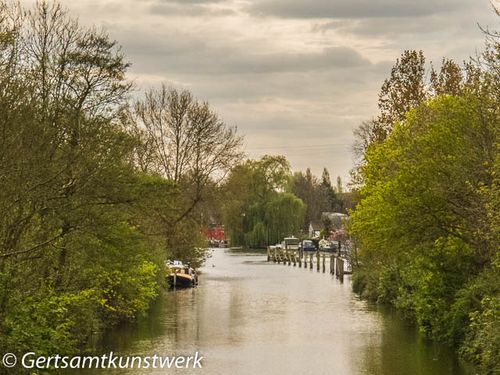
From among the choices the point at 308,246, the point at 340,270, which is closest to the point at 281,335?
the point at 340,270

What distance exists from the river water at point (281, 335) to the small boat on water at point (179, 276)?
1837mm

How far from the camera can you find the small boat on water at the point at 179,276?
5250 cm

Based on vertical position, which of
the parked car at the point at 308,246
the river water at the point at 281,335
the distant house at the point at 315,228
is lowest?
the river water at the point at 281,335

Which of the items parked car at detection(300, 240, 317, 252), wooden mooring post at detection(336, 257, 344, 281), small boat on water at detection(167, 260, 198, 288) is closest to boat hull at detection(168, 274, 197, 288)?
small boat on water at detection(167, 260, 198, 288)

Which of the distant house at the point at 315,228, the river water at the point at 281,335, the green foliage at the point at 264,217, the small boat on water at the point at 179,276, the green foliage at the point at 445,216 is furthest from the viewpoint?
the distant house at the point at 315,228

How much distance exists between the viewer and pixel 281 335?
32.0 metres

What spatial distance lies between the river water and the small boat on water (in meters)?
1.84

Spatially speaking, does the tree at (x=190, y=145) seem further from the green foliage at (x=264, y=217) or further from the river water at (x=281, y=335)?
the green foliage at (x=264, y=217)

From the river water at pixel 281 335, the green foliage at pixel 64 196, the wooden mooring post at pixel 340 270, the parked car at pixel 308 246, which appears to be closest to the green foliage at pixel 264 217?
the parked car at pixel 308 246

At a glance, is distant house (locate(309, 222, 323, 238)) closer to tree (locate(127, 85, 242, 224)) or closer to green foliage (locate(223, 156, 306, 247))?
green foliage (locate(223, 156, 306, 247))

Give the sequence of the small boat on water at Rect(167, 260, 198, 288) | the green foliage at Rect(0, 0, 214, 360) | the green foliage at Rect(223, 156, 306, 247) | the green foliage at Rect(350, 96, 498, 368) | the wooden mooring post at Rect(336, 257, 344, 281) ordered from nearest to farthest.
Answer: the green foliage at Rect(0, 0, 214, 360) → the green foliage at Rect(350, 96, 498, 368) → the small boat on water at Rect(167, 260, 198, 288) → the wooden mooring post at Rect(336, 257, 344, 281) → the green foliage at Rect(223, 156, 306, 247)

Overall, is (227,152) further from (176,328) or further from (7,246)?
(7,246)

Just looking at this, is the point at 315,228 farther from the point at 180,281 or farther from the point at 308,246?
the point at 180,281

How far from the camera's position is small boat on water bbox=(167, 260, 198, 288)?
5250cm
